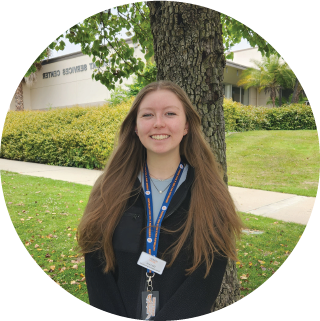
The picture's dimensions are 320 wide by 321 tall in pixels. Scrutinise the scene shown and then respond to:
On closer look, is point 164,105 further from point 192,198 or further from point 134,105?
point 192,198

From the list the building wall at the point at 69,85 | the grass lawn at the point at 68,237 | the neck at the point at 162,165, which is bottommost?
the grass lawn at the point at 68,237

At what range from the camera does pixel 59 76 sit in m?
17.8

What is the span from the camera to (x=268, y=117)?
16797mm

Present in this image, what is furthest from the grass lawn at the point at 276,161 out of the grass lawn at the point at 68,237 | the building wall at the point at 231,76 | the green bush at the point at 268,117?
the building wall at the point at 231,76

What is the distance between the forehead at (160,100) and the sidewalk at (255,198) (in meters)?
3.61

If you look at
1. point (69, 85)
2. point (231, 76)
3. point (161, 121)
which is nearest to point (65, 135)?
point (69, 85)

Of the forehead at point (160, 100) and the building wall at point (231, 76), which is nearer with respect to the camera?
the forehead at point (160, 100)

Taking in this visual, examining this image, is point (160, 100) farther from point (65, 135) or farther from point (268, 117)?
point (268, 117)

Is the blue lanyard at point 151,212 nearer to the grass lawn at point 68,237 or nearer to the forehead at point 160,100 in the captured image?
the forehead at point 160,100

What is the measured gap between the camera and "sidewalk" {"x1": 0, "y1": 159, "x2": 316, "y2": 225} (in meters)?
6.22

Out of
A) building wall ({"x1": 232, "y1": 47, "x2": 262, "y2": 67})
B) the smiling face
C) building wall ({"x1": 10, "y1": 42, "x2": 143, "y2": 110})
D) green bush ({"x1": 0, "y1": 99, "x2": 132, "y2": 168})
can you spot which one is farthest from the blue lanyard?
building wall ({"x1": 232, "y1": 47, "x2": 262, "y2": 67})

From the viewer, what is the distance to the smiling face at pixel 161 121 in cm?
196

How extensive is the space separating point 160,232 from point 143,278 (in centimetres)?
31

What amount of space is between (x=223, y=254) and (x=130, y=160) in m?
0.93
